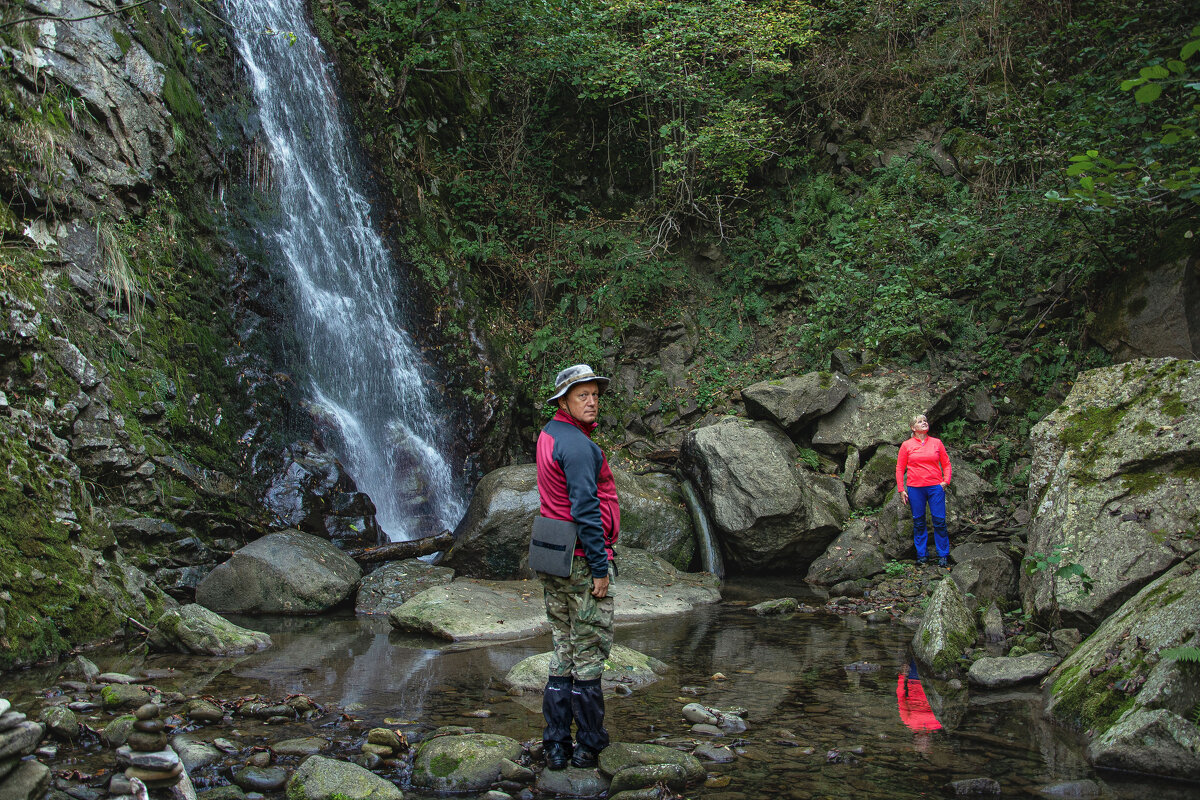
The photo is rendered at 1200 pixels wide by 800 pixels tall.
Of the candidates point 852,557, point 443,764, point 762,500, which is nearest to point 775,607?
point 852,557

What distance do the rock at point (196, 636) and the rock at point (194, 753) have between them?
254cm

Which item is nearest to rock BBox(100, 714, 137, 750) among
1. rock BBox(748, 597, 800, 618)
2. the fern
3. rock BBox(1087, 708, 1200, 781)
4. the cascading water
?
rock BBox(1087, 708, 1200, 781)

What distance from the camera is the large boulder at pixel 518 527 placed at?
33.7 feet

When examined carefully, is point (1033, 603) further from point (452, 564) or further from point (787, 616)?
point (452, 564)

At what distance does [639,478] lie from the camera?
12352mm

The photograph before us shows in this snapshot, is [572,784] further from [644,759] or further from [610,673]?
[610,673]

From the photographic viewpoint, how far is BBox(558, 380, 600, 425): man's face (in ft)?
14.1

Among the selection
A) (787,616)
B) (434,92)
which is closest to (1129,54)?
(787,616)

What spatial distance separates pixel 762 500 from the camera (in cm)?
1086

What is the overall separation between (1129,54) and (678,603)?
1018 centimetres

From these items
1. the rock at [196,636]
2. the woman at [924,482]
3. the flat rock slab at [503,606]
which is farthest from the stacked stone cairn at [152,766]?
the woman at [924,482]

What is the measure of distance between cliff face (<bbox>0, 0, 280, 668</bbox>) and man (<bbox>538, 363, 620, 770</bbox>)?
4454 millimetres

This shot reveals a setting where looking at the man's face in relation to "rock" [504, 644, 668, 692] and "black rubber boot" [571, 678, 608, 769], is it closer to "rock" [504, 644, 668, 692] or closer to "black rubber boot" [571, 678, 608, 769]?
"black rubber boot" [571, 678, 608, 769]

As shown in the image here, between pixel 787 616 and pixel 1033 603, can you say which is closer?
pixel 1033 603
